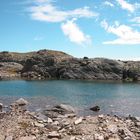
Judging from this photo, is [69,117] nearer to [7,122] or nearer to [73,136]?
[7,122]

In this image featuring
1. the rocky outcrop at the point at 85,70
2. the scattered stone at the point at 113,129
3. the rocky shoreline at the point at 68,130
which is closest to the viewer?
the rocky shoreline at the point at 68,130

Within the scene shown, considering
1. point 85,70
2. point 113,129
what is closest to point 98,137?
point 113,129

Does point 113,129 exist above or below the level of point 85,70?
below

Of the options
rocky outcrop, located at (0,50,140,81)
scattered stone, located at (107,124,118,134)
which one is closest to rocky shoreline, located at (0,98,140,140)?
scattered stone, located at (107,124,118,134)

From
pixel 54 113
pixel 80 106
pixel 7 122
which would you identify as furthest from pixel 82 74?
pixel 7 122

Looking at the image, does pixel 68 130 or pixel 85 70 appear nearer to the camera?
pixel 68 130

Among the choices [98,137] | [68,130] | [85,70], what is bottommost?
[98,137]

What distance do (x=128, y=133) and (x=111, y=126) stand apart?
349 cm

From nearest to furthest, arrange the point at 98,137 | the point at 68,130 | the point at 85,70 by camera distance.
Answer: the point at 98,137
the point at 68,130
the point at 85,70

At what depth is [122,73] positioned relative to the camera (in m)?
179

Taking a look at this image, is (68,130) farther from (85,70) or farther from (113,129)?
(85,70)

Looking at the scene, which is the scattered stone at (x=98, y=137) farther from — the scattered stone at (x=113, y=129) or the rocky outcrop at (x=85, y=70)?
the rocky outcrop at (x=85, y=70)

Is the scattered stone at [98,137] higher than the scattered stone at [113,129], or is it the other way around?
the scattered stone at [113,129]

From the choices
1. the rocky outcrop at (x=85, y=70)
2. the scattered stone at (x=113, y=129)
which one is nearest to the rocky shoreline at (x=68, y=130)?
the scattered stone at (x=113, y=129)
